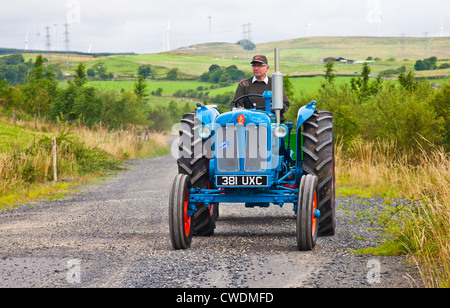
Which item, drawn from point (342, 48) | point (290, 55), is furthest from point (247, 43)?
point (342, 48)

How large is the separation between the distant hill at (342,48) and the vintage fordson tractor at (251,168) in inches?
3608

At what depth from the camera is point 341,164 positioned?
58.6 ft

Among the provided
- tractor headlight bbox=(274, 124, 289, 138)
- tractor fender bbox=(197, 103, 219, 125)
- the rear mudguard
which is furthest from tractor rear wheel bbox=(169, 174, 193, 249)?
the rear mudguard

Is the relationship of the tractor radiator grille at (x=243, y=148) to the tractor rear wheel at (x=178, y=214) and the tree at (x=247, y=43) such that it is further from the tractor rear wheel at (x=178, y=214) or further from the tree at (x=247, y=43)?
the tree at (x=247, y=43)

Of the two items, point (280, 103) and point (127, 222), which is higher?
point (280, 103)

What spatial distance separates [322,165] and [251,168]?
1.14m

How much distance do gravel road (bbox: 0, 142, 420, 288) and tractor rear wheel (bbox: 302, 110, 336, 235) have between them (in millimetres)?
288

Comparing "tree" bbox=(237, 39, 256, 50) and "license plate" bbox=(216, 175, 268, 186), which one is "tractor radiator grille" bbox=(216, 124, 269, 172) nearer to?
"license plate" bbox=(216, 175, 268, 186)

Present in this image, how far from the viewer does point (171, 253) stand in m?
7.55

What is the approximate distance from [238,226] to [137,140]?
22.6m

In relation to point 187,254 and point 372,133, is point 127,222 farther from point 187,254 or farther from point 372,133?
point 372,133

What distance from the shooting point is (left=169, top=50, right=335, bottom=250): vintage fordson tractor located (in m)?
7.73

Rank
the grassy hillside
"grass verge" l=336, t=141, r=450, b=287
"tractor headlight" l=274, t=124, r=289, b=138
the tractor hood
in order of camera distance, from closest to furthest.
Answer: "grass verge" l=336, t=141, r=450, b=287
the tractor hood
"tractor headlight" l=274, t=124, r=289, b=138
the grassy hillside
